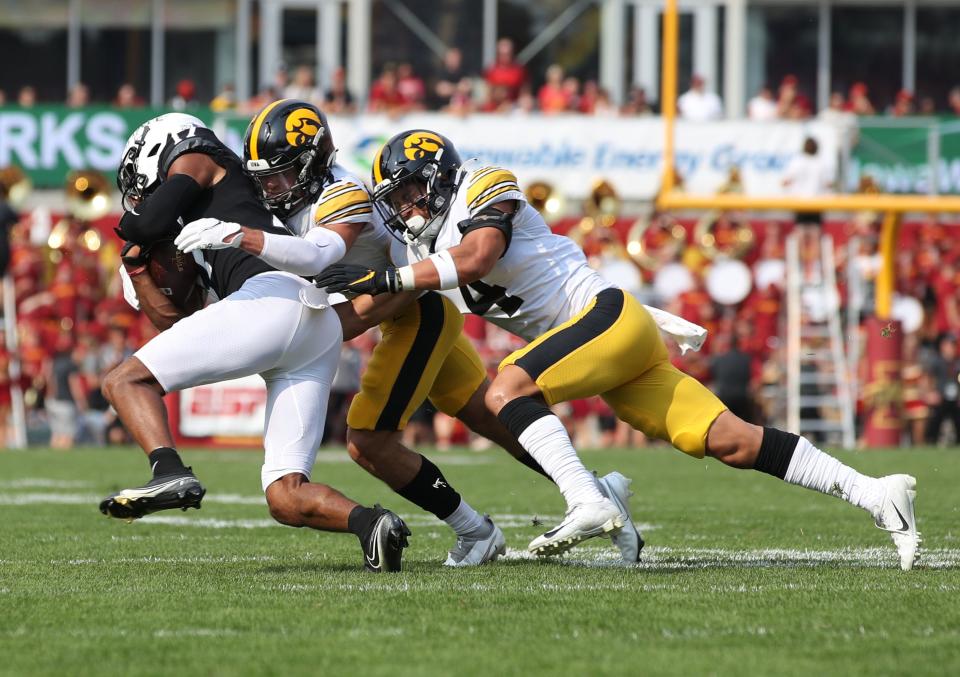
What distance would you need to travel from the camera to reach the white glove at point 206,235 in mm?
4535

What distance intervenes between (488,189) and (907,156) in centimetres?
1122

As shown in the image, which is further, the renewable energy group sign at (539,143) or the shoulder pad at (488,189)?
the renewable energy group sign at (539,143)

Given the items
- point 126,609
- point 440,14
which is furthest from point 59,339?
point 126,609

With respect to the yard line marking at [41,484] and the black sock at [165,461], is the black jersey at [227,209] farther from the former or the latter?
the yard line marking at [41,484]

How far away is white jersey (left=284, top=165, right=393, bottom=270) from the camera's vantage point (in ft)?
16.3

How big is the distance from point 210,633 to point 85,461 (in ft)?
28.5

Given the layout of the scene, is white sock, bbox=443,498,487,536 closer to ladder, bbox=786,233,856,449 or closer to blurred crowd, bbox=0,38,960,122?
ladder, bbox=786,233,856,449

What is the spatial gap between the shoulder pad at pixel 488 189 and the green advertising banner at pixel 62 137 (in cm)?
1355

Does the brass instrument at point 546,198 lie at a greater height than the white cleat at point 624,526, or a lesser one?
greater

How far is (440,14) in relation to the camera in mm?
21203

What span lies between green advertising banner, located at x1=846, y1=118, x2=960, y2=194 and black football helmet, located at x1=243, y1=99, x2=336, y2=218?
986cm

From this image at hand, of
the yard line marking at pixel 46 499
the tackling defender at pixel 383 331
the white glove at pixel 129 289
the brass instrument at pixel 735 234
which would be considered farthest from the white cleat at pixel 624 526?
the brass instrument at pixel 735 234

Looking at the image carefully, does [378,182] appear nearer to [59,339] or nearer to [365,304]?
[365,304]

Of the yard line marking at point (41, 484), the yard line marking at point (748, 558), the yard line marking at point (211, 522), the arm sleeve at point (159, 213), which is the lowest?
the yard line marking at point (41, 484)
